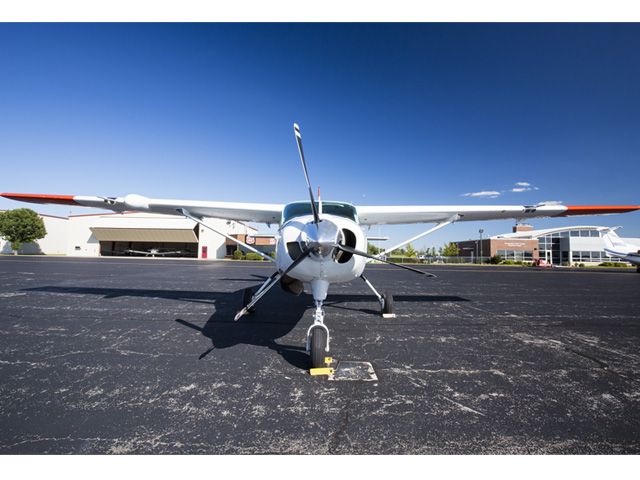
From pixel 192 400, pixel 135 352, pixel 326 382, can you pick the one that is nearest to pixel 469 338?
pixel 326 382

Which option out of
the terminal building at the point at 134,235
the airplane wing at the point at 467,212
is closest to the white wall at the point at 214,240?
the terminal building at the point at 134,235

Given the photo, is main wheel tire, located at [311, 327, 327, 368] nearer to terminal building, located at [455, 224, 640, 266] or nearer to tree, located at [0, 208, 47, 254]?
terminal building, located at [455, 224, 640, 266]

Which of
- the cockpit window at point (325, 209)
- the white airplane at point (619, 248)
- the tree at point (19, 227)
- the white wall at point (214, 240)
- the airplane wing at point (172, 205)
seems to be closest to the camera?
the cockpit window at point (325, 209)

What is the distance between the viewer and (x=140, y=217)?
148 ft

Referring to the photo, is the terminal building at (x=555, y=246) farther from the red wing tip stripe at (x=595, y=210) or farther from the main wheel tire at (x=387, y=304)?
the main wheel tire at (x=387, y=304)

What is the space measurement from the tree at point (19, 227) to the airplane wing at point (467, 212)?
63.2 metres

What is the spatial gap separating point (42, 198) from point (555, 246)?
240 ft

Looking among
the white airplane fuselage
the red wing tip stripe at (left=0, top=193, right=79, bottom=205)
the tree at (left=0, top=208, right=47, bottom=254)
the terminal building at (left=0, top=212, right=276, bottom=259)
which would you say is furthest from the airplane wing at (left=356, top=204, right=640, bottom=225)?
the tree at (left=0, top=208, right=47, bottom=254)

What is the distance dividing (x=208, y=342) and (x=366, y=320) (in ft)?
11.8

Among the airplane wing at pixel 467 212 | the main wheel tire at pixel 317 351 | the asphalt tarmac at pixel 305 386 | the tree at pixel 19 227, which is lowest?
the asphalt tarmac at pixel 305 386

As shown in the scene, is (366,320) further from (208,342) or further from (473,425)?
(473,425)

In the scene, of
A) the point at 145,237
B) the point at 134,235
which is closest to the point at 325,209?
the point at 145,237

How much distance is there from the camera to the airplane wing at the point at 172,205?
767cm

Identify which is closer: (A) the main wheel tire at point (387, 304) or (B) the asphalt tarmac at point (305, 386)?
(B) the asphalt tarmac at point (305, 386)
